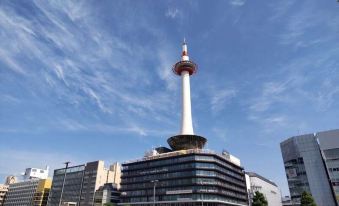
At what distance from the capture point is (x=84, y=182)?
166250mm

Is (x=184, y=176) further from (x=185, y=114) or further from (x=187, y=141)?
(x=185, y=114)

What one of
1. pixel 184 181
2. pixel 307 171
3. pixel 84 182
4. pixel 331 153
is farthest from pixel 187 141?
pixel 84 182

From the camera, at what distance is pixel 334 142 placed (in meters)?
124

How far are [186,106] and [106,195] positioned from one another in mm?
60639

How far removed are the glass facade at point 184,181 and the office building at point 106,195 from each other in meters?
A: 16.2

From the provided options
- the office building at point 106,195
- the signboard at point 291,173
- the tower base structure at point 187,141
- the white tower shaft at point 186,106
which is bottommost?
the office building at point 106,195

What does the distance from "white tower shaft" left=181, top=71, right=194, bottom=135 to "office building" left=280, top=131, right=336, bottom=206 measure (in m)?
47.5

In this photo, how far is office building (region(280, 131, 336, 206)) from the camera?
122125 mm

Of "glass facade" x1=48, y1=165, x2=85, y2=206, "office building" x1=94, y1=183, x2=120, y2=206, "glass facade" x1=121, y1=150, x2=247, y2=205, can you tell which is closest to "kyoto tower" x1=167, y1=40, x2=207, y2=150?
"glass facade" x1=121, y1=150, x2=247, y2=205

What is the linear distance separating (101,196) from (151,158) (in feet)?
121

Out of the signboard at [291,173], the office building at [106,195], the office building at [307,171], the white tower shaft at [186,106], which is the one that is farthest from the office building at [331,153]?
the office building at [106,195]

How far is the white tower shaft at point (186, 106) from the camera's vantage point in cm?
14588

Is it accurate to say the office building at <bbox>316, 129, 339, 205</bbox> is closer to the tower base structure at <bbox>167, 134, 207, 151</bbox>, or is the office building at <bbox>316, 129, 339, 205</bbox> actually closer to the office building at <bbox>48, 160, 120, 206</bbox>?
the tower base structure at <bbox>167, 134, 207, 151</bbox>

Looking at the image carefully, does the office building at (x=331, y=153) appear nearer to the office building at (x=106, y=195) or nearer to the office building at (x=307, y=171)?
the office building at (x=307, y=171)
